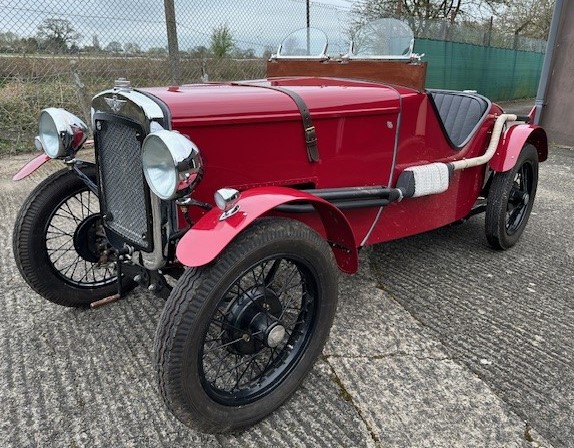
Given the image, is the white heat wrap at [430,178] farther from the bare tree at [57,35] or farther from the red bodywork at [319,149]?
the bare tree at [57,35]

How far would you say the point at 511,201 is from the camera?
3607mm

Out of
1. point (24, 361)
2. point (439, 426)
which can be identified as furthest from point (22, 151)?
point (439, 426)

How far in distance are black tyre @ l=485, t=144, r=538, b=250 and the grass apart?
434 centimetres

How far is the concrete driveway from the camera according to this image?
1829mm

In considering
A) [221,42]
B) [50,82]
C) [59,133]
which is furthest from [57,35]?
[59,133]

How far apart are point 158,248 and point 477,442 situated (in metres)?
1.43

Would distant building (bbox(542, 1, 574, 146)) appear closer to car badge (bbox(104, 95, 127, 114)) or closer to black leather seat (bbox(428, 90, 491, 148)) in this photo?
black leather seat (bbox(428, 90, 491, 148))

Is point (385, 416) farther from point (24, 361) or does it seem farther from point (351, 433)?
point (24, 361)

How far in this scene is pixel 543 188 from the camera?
528 centimetres

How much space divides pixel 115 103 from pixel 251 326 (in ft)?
3.54

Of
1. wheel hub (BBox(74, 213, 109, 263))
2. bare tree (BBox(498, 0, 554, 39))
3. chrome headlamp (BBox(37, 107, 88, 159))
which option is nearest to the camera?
chrome headlamp (BBox(37, 107, 88, 159))

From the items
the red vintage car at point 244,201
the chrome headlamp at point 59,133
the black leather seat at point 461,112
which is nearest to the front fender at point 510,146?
the red vintage car at point 244,201

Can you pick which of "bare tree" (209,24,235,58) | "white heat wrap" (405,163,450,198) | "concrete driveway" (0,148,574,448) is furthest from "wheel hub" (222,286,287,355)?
"bare tree" (209,24,235,58)

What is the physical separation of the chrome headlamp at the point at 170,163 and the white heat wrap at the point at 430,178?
137 cm
